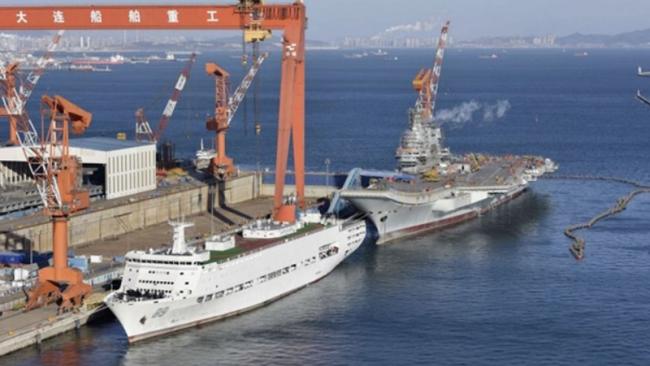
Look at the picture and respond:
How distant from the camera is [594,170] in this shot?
91.2m

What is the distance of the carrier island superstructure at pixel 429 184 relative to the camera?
2581 inches

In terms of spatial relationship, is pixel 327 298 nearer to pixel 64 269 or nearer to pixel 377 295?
pixel 377 295

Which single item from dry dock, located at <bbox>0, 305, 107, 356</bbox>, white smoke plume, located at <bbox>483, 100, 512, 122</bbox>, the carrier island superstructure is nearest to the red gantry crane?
the carrier island superstructure

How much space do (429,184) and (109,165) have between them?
62.3 feet

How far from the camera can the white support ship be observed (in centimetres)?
4528

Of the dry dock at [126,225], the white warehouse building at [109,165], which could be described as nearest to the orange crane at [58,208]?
the dry dock at [126,225]

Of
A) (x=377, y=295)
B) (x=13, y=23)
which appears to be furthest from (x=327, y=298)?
(x=13, y=23)

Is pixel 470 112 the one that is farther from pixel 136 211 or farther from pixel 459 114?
pixel 136 211

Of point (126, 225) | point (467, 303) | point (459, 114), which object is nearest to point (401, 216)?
point (126, 225)

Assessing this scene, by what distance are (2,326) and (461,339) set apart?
52.4ft

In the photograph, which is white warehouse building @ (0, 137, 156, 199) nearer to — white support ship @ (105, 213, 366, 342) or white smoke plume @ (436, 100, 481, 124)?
white support ship @ (105, 213, 366, 342)

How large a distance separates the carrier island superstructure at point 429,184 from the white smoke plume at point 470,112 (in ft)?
115

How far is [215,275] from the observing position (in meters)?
47.6

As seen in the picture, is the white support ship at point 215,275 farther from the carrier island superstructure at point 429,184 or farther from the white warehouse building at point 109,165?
the white warehouse building at point 109,165
